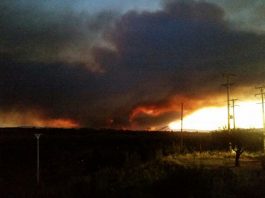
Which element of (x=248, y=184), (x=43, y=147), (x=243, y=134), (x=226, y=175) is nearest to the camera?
(x=248, y=184)

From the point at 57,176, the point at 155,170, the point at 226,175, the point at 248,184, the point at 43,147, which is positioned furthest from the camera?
the point at 43,147

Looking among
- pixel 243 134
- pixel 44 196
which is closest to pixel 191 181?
pixel 44 196

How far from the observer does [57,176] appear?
2021 inches

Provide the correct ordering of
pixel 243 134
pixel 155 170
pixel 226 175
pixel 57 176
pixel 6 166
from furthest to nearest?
pixel 6 166
pixel 243 134
pixel 57 176
pixel 155 170
pixel 226 175

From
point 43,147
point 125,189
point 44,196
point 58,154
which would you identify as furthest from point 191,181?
point 43,147

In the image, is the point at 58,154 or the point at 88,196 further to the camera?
the point at 58,154

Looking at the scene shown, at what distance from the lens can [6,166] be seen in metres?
62.2

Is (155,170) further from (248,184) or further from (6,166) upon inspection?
(6,166)

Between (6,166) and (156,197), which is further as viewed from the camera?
(6,166)

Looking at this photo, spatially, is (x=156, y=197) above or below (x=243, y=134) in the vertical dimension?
below

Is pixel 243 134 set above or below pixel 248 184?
above

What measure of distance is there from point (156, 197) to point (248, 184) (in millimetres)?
6774

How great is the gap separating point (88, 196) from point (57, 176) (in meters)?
19.9

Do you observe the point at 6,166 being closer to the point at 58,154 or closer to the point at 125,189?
the point at 58,154
